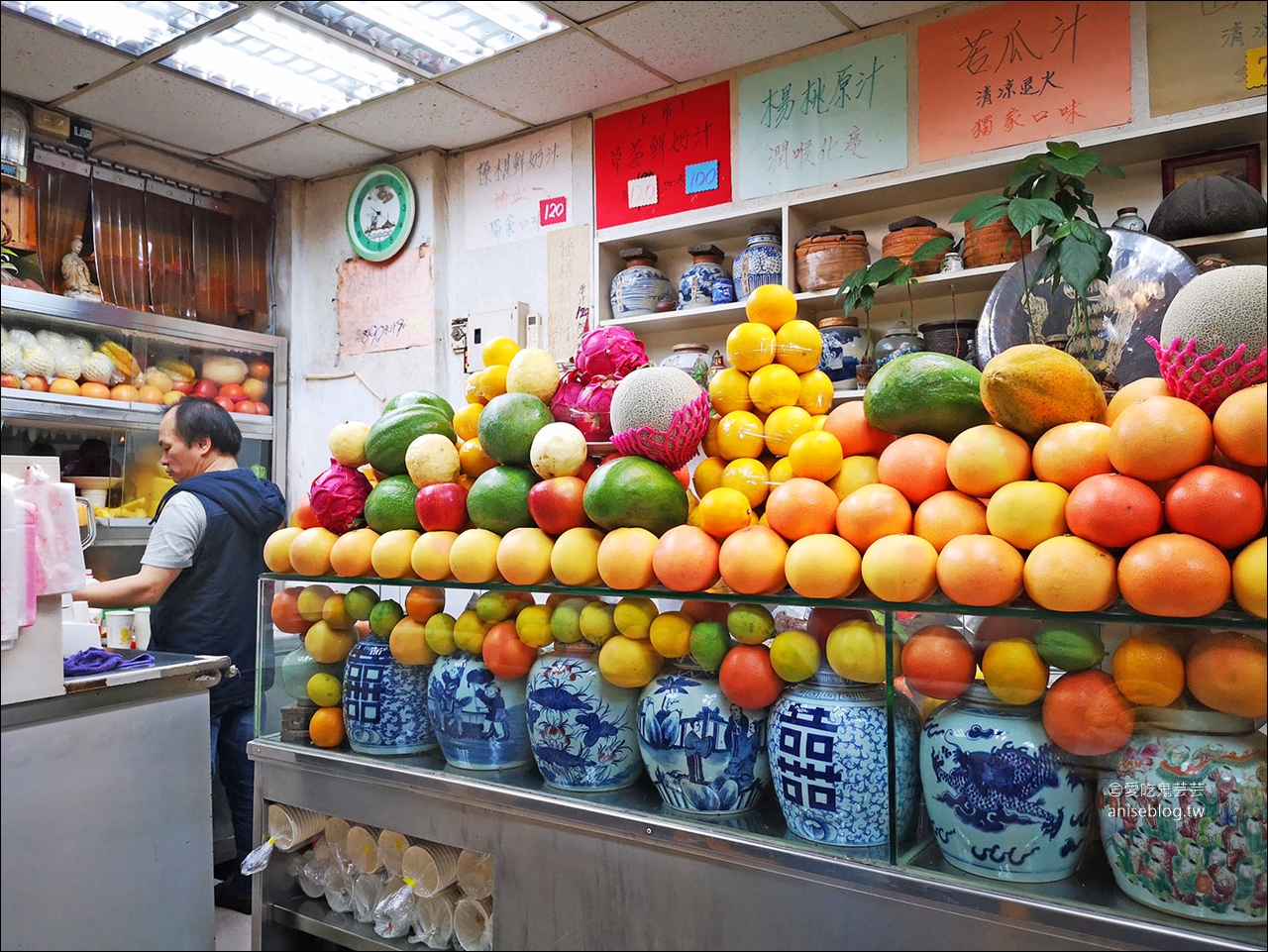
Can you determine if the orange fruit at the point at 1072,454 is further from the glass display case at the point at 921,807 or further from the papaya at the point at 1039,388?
the glass display case at the point at 921,807

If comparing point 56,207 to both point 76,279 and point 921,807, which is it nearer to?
point 76,279

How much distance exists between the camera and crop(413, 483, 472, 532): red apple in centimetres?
143

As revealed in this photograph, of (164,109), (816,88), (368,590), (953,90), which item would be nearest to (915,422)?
(368,590)

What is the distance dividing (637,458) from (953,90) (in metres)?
2.10

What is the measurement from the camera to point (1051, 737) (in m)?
0.94

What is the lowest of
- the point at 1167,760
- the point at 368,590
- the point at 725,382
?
the point at 1167,760

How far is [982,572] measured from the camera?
3.13 feet

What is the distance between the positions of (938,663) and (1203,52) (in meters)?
2.25

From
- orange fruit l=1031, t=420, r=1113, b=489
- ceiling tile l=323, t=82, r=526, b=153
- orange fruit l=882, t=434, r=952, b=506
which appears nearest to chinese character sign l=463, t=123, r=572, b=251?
ceiling tile l=323, t=82, r=526, b=153

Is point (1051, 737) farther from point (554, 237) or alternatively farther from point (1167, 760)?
point (554, 237)

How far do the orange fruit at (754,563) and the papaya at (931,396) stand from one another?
238 millimetres

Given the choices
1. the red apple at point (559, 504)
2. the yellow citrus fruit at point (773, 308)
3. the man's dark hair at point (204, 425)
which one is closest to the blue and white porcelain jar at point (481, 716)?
the red apple at point (559, 504)

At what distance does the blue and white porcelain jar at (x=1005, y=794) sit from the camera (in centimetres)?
94

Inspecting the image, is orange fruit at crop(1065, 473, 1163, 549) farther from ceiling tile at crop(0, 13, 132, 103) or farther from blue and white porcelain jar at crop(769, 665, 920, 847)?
ceiling tile at crop(0, 13, 132, 103)
